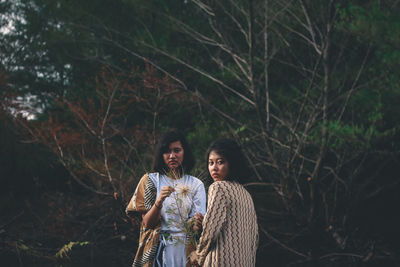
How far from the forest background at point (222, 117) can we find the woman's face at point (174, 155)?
62.2 inches

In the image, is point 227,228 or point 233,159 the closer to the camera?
point 227,228

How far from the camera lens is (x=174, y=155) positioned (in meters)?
2.85

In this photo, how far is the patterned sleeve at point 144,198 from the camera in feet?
8.80

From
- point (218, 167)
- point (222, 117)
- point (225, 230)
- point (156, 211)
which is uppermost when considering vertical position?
point (222, 117)

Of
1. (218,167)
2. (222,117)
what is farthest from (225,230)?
(222,117)

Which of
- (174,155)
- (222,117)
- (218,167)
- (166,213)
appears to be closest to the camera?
(218,167)

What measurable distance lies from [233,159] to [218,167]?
11 centimetres

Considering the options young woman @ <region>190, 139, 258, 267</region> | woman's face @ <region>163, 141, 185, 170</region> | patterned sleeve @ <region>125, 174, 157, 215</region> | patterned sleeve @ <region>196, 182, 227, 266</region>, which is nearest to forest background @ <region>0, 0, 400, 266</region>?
woman's face @ <region>163, 141, 185, 170</region>

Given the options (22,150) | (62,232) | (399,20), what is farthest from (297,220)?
(22,150)

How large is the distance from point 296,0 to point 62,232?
5.40m

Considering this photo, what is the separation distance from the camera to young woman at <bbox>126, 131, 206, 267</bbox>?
261cm

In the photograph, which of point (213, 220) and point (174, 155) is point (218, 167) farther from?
point (174, 155)

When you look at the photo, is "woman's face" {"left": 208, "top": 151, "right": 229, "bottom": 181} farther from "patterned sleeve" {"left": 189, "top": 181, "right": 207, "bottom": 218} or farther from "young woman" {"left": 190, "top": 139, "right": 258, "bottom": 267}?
"patterned sleeve" {"left": 189, "top": 181, "right": 207, "bottom": 218}

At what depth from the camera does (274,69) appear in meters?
7.66
